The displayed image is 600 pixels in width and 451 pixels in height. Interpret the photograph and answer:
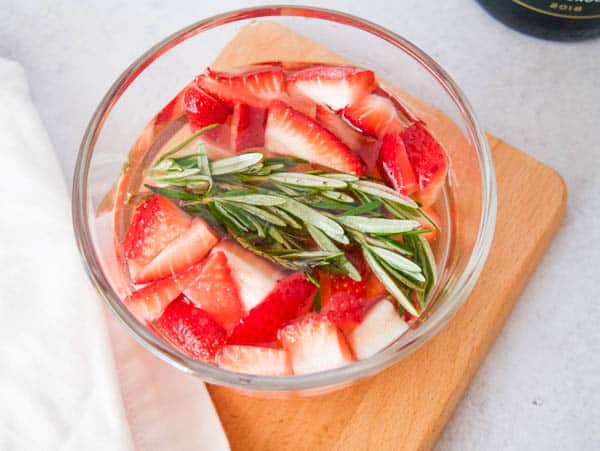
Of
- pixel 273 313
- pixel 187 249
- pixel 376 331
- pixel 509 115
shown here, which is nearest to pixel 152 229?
pixel 187 249

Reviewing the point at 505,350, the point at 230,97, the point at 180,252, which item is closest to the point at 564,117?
the point at 505,350

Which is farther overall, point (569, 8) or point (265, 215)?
point (569, 8)

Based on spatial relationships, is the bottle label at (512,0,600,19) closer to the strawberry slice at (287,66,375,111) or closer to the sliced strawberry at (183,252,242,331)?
the strawberry slice at (287,66,375,111)

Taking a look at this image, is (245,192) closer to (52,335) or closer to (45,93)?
(52,335)

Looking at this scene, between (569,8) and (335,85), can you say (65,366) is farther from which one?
(569,8)

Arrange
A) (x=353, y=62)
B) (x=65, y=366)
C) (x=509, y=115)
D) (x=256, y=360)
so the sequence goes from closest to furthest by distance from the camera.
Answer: (x=256, y=360) < (x=65, y=366) < (x=353, y=62) < (x=509, y=115)

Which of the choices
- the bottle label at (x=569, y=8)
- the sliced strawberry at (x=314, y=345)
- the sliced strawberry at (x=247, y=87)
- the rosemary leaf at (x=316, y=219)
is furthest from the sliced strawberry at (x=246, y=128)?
the bottle label at (x=569, y=8)
